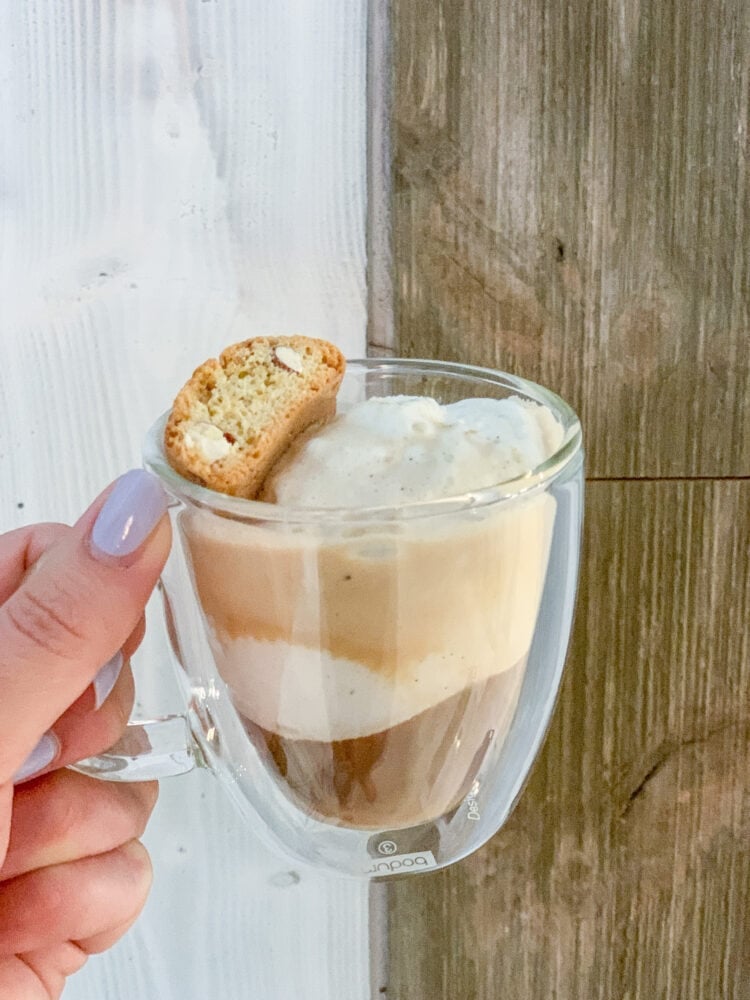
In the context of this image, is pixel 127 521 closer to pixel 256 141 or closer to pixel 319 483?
pixel 319 483

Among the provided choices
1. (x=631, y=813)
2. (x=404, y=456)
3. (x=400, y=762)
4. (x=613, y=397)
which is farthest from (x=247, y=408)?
(x=631, y=813)

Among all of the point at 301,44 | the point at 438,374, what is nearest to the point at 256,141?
the point at 301,44

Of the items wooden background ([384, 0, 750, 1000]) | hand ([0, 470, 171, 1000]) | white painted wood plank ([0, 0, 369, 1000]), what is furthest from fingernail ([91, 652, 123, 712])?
wooden background ([384, 0, 750, 1000])

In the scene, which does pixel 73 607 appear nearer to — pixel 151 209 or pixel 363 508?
pixel 363 508

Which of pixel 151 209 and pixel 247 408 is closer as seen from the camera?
pixel 247 408

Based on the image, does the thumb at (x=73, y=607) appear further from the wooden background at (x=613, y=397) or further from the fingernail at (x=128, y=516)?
the wooden background at (x=613, y=397)
